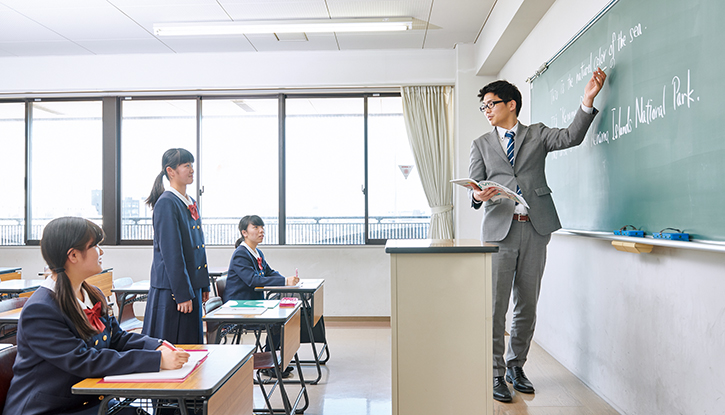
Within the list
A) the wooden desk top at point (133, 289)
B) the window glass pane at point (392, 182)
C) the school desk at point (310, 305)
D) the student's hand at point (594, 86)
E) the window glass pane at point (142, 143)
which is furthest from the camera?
the window glass pane at point (142, 143)

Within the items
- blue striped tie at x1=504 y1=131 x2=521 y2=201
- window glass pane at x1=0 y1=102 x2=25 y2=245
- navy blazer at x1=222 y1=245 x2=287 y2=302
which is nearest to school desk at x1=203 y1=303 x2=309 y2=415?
navy blazer at x1=222 y1=245 x2=287 y2=302

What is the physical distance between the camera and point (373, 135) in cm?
523

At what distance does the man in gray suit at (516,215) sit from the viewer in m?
2.44

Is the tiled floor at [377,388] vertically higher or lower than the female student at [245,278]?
lower

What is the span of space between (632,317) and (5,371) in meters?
2.48

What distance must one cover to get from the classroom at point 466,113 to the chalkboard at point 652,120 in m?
0.01

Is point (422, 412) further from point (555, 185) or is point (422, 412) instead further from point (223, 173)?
point (223, 173)

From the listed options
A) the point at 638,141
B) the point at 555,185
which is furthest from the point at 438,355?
the point at 555,185

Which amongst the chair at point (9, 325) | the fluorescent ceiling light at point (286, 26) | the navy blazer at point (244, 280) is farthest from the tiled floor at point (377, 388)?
the fluorescent ceiling light at point (286, 26)

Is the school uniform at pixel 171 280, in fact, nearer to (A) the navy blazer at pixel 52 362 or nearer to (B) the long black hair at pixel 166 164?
(B) the long black hair at pixel 166 164

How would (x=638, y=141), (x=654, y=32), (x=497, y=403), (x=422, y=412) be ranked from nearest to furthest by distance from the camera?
(x=422, y=412), (x=654, y=32), (x=638, y=141), (x=497, y=403)

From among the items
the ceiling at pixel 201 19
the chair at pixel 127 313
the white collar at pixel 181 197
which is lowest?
the chair at pixel 127 313

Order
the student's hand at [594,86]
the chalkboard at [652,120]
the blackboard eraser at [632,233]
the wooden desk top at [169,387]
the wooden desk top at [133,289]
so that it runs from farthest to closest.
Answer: the wooden desk top at [133,289] < the student's hand at [594,86] < the blackboard eraser at [632,233] < the chalkboard at [652,120] < the wooden desk top at [169,387]

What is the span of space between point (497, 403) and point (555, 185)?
1.47 meters
